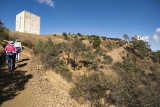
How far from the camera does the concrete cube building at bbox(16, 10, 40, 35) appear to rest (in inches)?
1071

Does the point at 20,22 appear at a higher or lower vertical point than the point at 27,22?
lower

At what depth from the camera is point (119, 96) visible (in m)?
4.38

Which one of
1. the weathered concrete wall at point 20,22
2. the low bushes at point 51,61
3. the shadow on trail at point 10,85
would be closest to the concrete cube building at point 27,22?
the weathered concrete wall at point 20,22

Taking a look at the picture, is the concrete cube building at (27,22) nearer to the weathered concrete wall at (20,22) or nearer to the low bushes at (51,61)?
the weathered concrete wall at (20,22)

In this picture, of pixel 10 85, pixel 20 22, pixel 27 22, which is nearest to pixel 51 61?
pixel 10 85

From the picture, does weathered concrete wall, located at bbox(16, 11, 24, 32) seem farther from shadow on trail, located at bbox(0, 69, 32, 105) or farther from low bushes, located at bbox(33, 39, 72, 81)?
shadow on trail, located at bbox(0, 69, 32, 105)

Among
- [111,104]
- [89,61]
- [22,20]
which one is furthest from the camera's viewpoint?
[22,20]

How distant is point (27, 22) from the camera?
27953 mm

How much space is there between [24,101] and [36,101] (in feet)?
1.41

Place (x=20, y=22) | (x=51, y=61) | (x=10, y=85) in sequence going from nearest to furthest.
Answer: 1. (x=10, y=85)
2. (x=51, y=61)
3. (x=20, y=22)

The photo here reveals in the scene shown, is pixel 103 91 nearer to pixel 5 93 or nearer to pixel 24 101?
pixel 24 101

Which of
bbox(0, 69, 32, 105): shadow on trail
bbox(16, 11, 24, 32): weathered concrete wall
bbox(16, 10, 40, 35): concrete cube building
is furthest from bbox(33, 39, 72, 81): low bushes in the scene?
bbox(16, 11, 24, 32): weathered concrete wall

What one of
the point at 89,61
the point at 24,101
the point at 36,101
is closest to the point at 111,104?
the point at 36,101

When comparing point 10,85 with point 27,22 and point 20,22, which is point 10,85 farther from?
point 20,22
